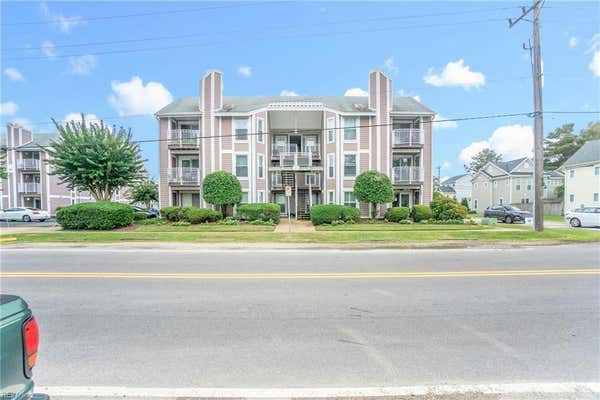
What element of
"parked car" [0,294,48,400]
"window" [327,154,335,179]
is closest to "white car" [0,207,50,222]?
"window" [327,154,335,179]

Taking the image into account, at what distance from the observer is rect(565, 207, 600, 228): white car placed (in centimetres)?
1992

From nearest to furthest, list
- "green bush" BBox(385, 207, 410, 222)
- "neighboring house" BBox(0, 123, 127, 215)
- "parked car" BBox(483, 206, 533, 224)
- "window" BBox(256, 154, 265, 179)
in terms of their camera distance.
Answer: "green bush" BBox(385, 207, 410, 222) → "parked car" BBox(483, 206, 533, 224) → "window" BBox(256, 154, 265, 179) → "neighboring house" BBox(0, 123, 127, 215)

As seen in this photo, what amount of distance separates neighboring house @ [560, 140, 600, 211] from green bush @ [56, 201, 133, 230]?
43.8 meters

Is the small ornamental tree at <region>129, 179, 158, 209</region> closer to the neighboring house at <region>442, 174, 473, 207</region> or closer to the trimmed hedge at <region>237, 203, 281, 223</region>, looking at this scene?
the trimmed hedge at <region>237, 203, 281, 223</region>

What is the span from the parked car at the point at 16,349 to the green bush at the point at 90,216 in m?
18.3

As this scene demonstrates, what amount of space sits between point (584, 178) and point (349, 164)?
29.1 m

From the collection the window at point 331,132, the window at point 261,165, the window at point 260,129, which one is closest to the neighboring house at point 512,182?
the window at point 331,132

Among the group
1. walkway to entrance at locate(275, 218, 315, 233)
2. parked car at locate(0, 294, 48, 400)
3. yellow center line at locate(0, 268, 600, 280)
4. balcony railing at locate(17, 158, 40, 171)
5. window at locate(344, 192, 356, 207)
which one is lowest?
walkway to entrance at locate(275, 218, 315, 233)

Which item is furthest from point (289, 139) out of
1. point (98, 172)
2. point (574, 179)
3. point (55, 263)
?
point (574, 179)

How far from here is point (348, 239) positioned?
1304 cm

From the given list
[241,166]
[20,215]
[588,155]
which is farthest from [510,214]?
[20,215]

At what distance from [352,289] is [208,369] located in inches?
136

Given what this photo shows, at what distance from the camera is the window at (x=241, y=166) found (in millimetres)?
23250

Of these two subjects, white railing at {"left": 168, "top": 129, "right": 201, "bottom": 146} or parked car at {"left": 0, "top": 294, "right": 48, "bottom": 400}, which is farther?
white railing at {"left": 168, "top": 129, "right": 201, "bottom": 146}
